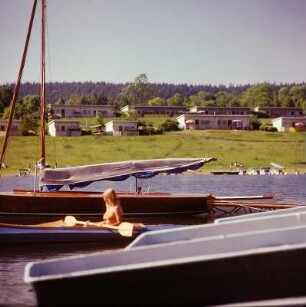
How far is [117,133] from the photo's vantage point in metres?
76.9

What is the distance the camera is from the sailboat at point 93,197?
1736 cm

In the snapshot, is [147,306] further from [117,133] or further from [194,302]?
[117,133]

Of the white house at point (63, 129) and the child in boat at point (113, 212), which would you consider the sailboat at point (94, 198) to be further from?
the white house at point (63, 129)

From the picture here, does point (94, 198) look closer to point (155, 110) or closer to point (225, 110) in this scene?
point (225, 110)

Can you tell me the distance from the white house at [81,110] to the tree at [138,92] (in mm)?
38133

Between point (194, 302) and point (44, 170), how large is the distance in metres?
12.7

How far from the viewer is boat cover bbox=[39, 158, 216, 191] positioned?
59.0ft

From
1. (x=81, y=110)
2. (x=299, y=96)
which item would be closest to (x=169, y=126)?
(x=81, y=110)

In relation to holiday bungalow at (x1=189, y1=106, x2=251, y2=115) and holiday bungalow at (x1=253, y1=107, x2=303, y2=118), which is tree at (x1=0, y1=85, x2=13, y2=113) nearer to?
holiday bungalow at (x1=189, y1=106, x2=251, y2=115)

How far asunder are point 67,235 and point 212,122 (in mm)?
77516

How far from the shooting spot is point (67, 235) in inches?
505

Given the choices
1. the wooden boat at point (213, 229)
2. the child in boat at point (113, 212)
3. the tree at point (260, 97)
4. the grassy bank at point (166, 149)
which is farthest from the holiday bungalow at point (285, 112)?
the wooden boat at point (213, 229)

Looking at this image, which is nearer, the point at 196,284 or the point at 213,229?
the point at 196,284

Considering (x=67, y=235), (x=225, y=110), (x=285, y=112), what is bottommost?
(x=67, y=235)
